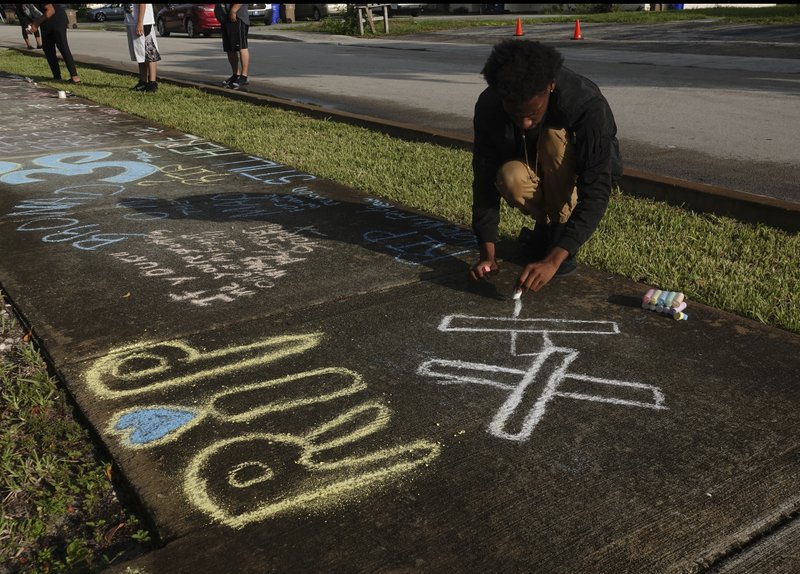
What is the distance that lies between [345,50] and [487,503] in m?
17.6

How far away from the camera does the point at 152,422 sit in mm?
2539

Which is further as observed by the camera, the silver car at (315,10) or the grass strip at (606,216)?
the silver car at (315,10)

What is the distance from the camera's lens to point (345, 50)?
18.6 m

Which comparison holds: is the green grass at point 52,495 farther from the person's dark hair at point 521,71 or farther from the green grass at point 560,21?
the green grass at point 560,21

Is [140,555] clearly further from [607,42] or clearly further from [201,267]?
[607,42]

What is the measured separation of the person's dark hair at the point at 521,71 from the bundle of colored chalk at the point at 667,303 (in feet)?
3.24

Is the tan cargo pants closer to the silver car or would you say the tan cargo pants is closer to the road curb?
the road curb

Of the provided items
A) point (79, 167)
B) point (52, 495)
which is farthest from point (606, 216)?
point (79, 167)

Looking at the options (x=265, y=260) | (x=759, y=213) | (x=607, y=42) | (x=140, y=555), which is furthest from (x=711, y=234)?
(x=607, y=42)

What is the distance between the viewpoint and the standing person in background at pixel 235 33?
1008cm

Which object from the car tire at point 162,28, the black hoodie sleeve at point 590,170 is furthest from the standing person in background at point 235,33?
the car tire at point 162,28

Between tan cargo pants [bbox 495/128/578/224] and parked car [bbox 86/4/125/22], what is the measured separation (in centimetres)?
4659

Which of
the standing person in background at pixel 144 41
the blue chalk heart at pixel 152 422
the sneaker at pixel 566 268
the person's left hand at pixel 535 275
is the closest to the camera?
the blue chalk heart at pixel 152 422

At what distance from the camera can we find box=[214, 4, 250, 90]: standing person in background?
1008cm
